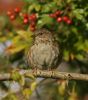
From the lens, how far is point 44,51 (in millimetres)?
6688

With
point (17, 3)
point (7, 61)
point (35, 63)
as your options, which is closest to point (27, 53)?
point (35, 63)

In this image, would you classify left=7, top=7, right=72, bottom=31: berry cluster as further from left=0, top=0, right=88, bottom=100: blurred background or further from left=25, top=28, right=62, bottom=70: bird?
left=25, top=28, right=62, bottom=70: bird

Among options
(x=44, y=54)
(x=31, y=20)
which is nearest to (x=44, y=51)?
(x=44, y=54)

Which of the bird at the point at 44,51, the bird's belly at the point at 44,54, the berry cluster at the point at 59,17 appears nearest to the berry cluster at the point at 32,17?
the berry cluster at the point at 59,17

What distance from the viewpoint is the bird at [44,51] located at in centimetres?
670

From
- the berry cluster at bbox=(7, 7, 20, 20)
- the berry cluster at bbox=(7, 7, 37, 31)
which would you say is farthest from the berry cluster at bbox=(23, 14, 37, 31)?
the berry cluster at bbox=(7, 7, 20, 20)

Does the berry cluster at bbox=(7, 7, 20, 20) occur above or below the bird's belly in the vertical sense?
above

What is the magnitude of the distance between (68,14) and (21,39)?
2.31 ft

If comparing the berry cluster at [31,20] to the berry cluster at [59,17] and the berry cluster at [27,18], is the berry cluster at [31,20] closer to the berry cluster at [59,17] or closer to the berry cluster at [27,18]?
the berry cluster at [27,18]

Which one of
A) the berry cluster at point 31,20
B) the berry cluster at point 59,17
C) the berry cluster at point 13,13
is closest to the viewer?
the berry cluster at point 59,17

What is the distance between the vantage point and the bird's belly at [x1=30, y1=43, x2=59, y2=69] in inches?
263

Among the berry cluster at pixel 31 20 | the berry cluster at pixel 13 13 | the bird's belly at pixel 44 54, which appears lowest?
the bird's belly at pixel 44 54

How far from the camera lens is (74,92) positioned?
693 centimetres

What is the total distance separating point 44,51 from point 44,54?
A: 4 cm
